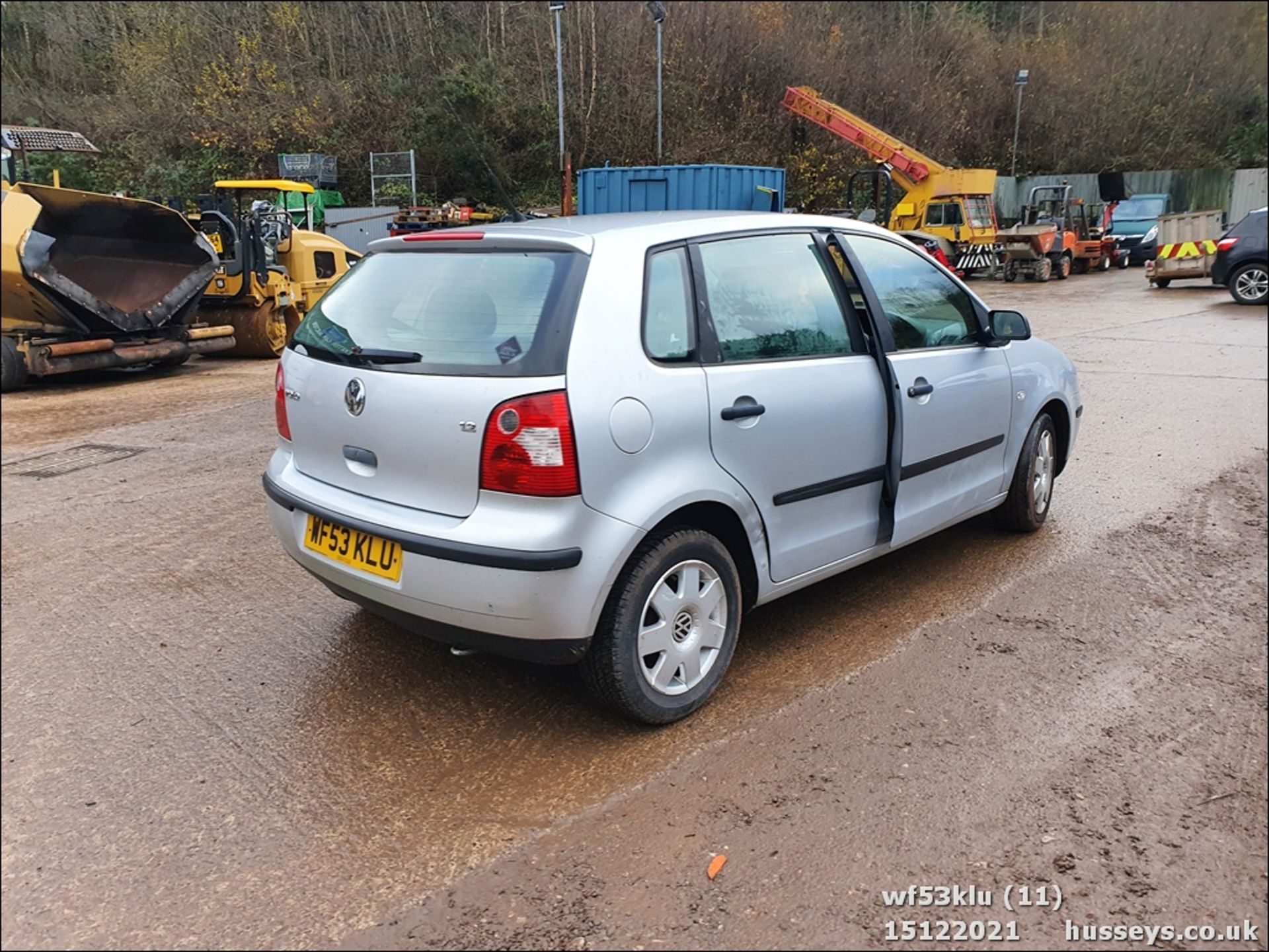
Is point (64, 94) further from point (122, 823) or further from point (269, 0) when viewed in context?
point (269, 0)

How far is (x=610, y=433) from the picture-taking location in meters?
2.84

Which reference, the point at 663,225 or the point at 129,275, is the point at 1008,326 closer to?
the point at 663,225

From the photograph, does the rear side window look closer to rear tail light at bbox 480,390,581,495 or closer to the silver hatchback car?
the silver hatchback car

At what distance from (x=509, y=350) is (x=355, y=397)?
58 cm

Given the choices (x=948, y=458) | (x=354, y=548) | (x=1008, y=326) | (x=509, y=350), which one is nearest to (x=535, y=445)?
(x=509, y=350)

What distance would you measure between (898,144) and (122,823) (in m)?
17.1

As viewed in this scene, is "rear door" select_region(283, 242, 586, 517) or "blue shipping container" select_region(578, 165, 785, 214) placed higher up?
"blue shipping container" select_region(578, 165, 785, 214)

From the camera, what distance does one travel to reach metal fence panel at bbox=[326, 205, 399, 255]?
23.6 meters

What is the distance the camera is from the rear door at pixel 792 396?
326 centimetres

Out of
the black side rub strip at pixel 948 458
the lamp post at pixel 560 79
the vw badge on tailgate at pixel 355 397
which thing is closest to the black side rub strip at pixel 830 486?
the black side rub strip at pixel 948 458

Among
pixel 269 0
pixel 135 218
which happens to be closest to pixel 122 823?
pixel 269 0

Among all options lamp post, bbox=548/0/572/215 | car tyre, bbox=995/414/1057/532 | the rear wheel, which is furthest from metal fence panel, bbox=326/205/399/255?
the rear wheel

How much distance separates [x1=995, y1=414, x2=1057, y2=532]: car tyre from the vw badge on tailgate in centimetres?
322

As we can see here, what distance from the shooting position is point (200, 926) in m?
2.19
